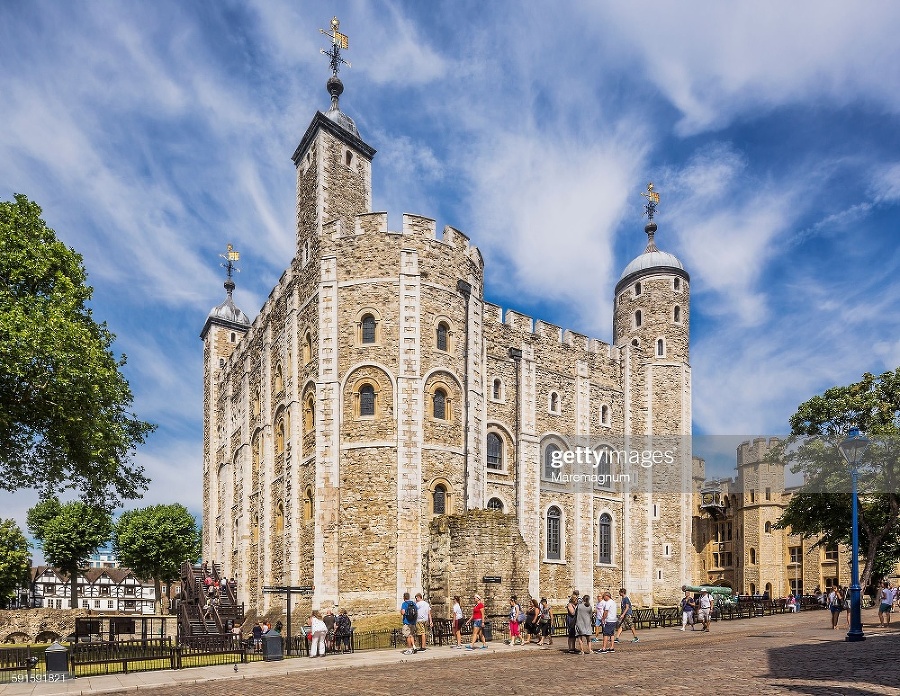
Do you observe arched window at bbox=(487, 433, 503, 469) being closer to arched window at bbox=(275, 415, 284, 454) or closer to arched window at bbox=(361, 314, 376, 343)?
arched window at bbox=(361, 314, 376, 343)

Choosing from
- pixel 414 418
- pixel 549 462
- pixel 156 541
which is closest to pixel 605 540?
pixel 549 462

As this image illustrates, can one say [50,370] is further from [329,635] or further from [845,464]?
[845,464]

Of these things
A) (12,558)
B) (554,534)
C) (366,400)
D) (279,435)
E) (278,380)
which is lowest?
(12,558)

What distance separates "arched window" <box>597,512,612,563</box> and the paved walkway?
1909cm

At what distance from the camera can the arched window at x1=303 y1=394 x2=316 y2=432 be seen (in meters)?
32.2

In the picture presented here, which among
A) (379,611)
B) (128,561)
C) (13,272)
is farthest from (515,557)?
(128,561)

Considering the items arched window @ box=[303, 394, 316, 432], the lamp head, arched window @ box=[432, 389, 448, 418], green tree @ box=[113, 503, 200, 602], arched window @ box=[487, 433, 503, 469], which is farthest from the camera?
green tree @ box=[113, 503, 200, 602]

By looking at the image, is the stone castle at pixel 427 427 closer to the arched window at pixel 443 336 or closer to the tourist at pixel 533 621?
the arched window at pixel 443 336

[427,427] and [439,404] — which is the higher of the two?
[439,404]

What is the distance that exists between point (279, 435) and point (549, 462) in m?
13.3

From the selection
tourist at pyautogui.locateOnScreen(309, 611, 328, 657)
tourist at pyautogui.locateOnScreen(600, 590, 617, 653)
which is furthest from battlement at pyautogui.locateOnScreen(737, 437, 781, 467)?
tourist at pyautogui.locateOnScreen(309, 611, 328, 657)

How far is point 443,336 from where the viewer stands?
32.3 metres

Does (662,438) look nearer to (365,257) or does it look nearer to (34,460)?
(365,257)

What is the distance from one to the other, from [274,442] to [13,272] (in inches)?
660
